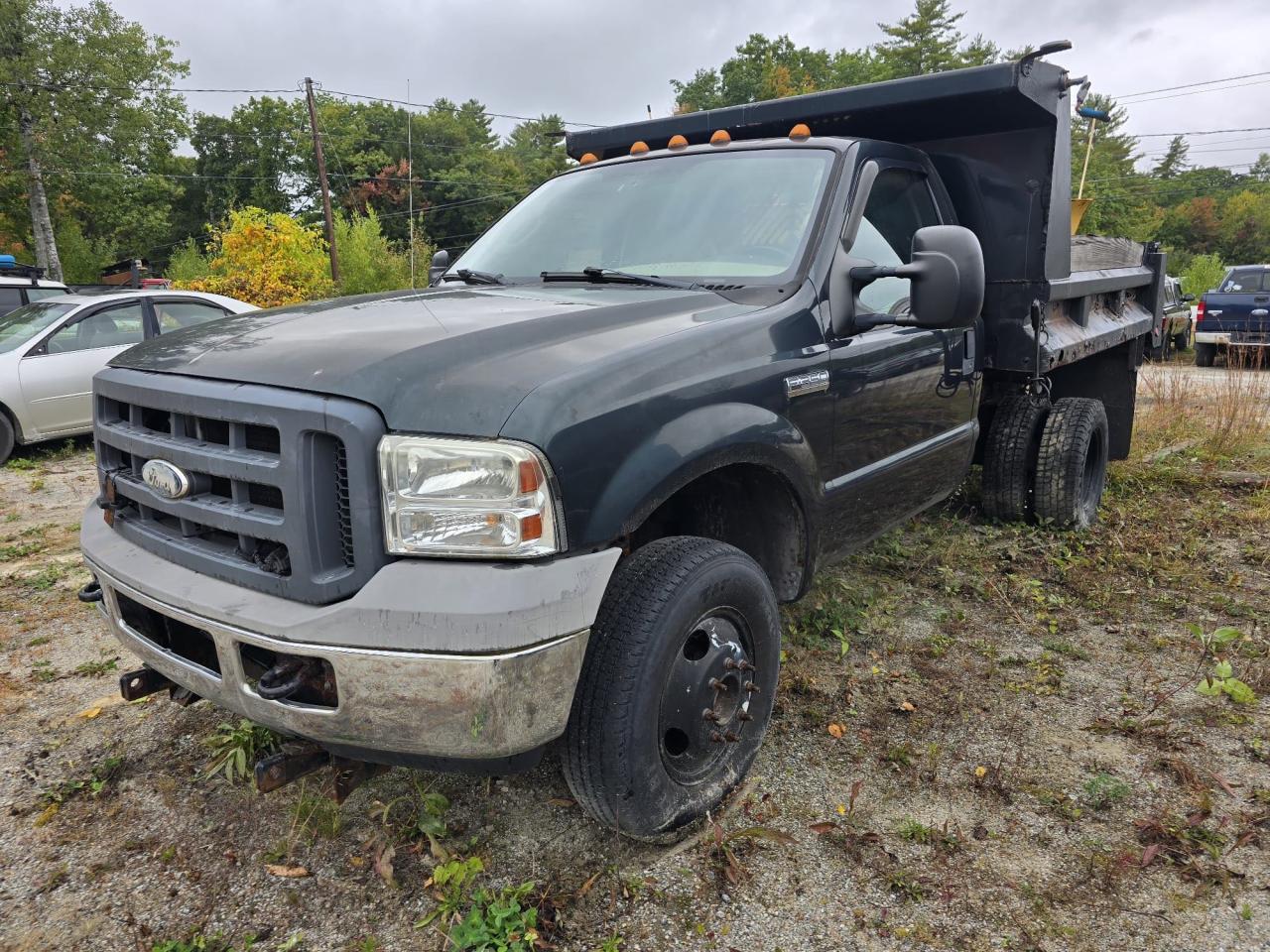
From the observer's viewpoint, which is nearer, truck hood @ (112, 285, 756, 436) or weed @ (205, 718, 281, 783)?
truck hood @ (112, 285, 756, 436)

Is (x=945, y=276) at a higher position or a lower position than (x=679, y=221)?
lower

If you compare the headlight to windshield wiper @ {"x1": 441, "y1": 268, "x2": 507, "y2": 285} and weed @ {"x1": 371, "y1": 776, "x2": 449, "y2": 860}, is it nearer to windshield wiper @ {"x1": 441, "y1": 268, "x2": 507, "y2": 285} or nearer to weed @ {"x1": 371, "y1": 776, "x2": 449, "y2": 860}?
weed @ {"x1": 371, "y1": 776, "x2": 449, "y2": 860}

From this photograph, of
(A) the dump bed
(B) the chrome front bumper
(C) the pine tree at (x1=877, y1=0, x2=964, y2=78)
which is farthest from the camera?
(C) the pine tree at (x1=877, y1=0, x2=964, y2=78)

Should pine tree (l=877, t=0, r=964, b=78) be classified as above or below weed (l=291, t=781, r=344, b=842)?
above

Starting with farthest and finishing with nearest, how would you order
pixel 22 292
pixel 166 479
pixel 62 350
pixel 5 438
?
pixel 22 292, pixel 62 350, pixel 5 438, pixel 166 479

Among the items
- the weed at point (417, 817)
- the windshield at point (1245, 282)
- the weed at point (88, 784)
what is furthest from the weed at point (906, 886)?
the windshield at point (1245, 282)

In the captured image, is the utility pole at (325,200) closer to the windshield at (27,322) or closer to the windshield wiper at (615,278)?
the windshield at (27,322)

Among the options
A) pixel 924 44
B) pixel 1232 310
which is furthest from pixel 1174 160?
pixel 1232 310

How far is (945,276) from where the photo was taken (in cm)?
268

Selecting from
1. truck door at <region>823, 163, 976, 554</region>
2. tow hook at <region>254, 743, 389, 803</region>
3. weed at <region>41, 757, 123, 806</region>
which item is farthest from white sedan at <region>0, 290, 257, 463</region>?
tow hook at <region>254, 743, 389, 803</region>

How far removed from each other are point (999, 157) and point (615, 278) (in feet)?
7.77

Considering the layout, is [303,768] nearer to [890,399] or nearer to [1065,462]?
[890,399]

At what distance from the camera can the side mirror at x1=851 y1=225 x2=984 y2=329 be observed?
2689mm

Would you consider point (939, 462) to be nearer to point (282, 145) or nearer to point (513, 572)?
point (513, 572)
